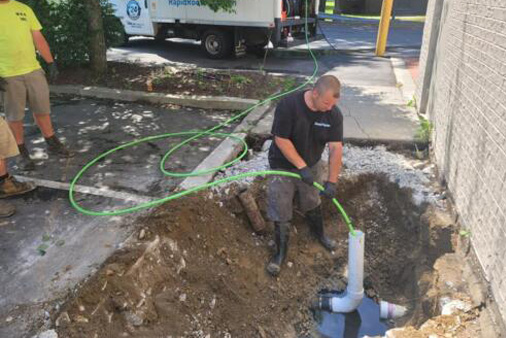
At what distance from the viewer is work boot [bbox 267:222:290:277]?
374cm

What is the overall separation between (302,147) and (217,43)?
29.4 feet

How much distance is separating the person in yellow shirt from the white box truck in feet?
21.8

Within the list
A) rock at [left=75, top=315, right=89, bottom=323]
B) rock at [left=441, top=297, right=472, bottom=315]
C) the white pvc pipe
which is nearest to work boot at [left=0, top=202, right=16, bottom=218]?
rock at [left=75, top=315, right=89, bottom=323]

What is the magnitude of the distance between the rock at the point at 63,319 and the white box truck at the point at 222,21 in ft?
29.8

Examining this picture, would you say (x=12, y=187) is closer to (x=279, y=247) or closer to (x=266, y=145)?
(x=279, y=247)

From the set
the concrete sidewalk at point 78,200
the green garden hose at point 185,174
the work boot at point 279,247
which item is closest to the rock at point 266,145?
the green garden hose at point 185,174

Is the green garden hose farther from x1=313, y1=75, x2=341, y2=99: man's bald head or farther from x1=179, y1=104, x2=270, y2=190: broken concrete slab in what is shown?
x1=313, y1=75, x2=341, y2=99: man's bald head

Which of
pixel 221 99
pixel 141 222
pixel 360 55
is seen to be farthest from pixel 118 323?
pixel 360 55

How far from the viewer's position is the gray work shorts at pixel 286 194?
11.7ft

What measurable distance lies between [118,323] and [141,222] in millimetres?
1055

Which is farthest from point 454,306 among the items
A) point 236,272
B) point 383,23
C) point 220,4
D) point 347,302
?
point 383,23

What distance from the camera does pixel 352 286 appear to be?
337cm

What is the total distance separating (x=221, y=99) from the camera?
711 centimetres

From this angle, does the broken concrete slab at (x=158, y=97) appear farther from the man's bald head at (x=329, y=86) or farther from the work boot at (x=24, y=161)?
the man's bald head at (x=329, y=86)
